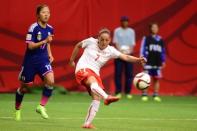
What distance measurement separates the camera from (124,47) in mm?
21703

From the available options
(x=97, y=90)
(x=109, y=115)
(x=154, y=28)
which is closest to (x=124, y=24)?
(x=154, y=28)

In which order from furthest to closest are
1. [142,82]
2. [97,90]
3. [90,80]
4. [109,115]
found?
1. [109,115]
2. [142,82]
3. [90,80]
4. [97,90]

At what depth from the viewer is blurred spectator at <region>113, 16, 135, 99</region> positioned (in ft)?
71.2

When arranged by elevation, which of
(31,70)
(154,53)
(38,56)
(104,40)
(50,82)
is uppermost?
(104,40)

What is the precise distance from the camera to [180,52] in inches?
945

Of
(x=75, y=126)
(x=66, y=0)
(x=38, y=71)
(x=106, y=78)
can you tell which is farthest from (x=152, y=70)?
(x=75, y=126)

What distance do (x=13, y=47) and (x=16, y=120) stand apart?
29.4ft

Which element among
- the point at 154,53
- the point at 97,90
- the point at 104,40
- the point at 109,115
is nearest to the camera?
the point at 97,90

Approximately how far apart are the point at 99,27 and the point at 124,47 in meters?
1.93

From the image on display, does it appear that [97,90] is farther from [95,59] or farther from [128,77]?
[128,77]

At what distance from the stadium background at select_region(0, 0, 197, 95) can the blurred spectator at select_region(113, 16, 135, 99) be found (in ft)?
4.69

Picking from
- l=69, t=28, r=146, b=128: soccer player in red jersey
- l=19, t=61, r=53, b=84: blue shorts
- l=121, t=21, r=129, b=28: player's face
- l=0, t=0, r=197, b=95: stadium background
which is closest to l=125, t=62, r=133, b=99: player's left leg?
l=121, t=21, r=129, b=28: player's face

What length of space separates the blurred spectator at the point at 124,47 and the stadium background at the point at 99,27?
1429mm

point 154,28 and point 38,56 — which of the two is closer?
point 38,56
